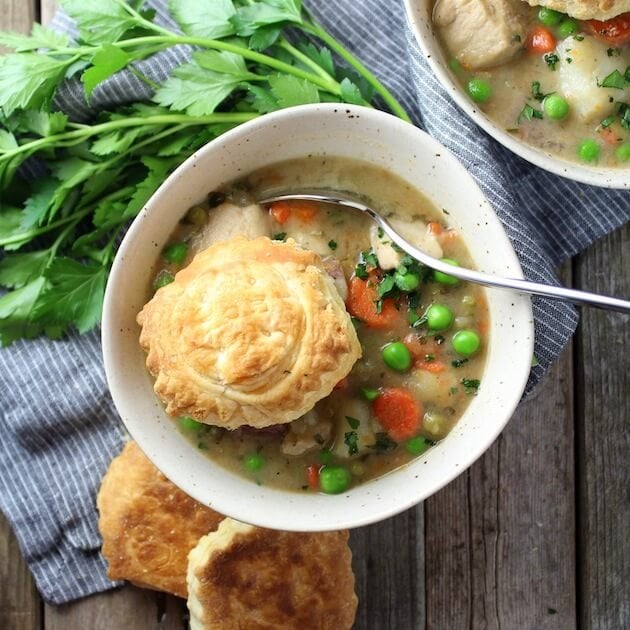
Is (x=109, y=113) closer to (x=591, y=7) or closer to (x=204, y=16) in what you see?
(x=204, y=16)

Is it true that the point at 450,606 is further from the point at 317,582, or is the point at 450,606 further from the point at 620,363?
the point at 620,363

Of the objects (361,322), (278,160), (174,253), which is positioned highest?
(278,160)

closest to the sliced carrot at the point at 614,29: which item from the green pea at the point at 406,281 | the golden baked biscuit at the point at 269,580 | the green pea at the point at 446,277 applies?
the green pea at the point at 446,277

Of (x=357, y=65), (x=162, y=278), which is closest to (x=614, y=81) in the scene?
(x=357, y=65)

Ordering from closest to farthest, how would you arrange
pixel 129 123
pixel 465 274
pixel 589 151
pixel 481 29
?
pixel 465 274 → pixel 481 29 → pixel 589 151 → pixel 129 123

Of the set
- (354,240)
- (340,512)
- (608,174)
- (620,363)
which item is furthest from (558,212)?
(340,512)

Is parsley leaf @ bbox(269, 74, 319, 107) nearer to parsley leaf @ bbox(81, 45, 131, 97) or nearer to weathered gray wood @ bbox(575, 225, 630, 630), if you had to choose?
parsley leaf @ bbox(81, 45, 131, 97)
